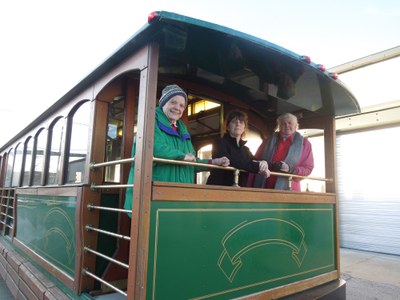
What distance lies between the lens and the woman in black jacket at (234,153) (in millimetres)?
2557

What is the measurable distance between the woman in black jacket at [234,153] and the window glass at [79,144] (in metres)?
1.29

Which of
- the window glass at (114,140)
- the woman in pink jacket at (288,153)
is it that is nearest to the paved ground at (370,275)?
the woman in pink jacket at (288,153)

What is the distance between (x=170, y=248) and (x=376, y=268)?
5617mm

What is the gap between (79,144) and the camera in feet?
10.5

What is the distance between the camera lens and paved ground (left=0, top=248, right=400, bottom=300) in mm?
4355

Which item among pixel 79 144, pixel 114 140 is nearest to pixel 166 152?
pixel 114 140

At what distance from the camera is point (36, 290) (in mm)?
3145

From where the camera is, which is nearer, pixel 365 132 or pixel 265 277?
pixel 265 277

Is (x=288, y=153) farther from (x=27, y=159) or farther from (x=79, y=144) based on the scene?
(x=27, y=159)

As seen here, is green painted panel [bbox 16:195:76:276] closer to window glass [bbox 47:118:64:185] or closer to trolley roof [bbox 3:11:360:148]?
window glass [bbox 47:118:64:185]

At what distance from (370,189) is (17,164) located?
836 cm

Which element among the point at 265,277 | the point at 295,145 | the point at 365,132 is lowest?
the point at 265,277

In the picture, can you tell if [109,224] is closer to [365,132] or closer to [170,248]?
[170,248]

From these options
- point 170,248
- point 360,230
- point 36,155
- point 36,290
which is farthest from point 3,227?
point 360,230
